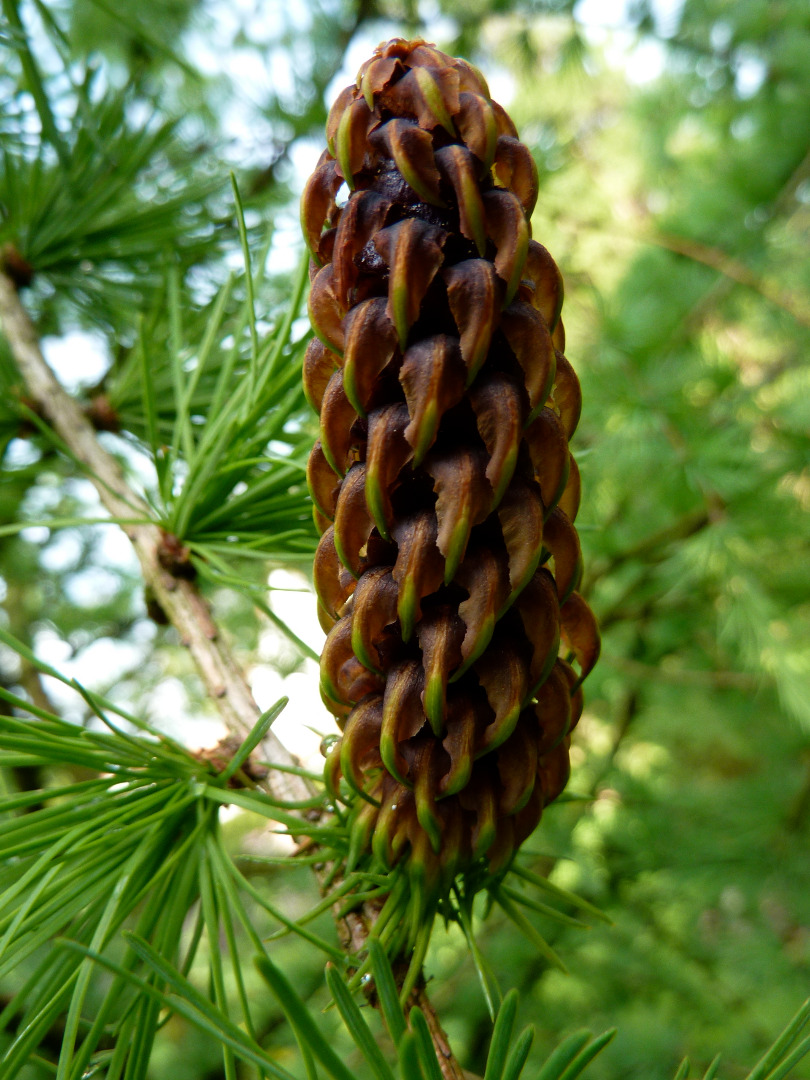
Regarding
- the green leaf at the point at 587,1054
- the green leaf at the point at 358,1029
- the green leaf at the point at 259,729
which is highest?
the green leaf at the point at 259,729

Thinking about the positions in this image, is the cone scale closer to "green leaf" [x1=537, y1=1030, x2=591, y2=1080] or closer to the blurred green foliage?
"green leaf" [x1=537, y1=1030, x2=591, y2=1080]

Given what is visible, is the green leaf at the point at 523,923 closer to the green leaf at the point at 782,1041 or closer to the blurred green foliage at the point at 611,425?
the green leaf at the point at 782,1041

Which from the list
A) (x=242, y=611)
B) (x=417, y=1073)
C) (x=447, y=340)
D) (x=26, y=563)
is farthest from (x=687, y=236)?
(x=417, y=1073)

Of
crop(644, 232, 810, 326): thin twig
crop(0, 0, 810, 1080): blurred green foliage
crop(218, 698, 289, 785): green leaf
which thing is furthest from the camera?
Answer: crop(644, 232, 810, 326): thin twig

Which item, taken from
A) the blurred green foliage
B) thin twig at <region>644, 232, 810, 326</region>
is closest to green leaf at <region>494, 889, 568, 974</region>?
the blurred green foliage

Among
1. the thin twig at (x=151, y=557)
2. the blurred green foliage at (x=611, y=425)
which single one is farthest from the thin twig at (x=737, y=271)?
the thin twig at (x=151, y=557)

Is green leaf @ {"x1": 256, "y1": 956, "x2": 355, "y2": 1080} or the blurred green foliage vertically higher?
the blurred green foliage

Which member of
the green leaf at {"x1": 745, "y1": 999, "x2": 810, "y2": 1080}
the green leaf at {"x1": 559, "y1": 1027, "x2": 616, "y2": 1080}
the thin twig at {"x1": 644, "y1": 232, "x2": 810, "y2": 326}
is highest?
the thin twig at {"x1": 644, "y1": 232, "x2": 810, "y2": 326}

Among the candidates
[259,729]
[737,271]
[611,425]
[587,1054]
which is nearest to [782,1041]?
[587,1054]
